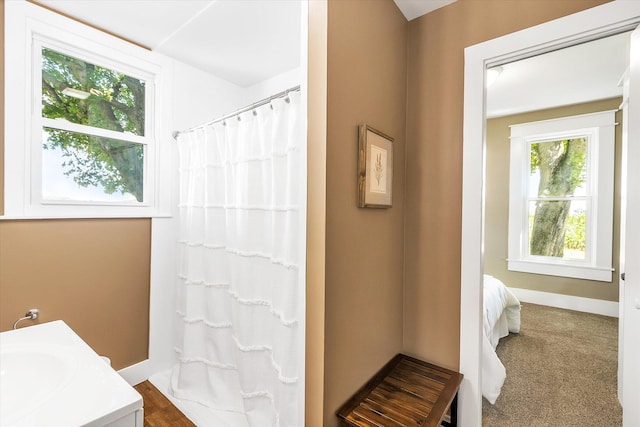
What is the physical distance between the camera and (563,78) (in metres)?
3.06

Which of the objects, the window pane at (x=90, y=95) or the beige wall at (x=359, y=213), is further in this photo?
the window pane at (x=90, y=95)

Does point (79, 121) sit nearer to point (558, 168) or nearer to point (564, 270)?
point (558, 168)

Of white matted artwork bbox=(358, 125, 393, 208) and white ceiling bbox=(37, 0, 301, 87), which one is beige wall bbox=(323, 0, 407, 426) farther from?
white ceiling bbox=(37, 0, 301, 87)

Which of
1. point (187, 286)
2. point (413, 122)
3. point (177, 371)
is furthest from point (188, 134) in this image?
point (177, 371)

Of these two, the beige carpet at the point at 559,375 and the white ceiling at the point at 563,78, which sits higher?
the white ceiling at the point at 563,78

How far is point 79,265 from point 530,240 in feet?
16.4

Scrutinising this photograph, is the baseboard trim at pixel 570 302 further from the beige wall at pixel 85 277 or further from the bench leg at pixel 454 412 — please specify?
the beige wall at pixel 85 277

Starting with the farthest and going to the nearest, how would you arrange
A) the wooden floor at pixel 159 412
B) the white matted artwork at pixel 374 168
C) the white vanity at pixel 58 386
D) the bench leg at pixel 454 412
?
1. the wooden floor at pixel 159 412
2. the bench leg at pixel 454 412
3. the white matted artwork at pixel 374 168
4. the white vanity at pixel 58 386

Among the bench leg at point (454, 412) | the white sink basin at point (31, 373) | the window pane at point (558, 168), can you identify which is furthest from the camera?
the window pane at point (558, 168)

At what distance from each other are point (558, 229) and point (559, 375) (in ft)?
7.61

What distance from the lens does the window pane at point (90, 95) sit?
1819mm

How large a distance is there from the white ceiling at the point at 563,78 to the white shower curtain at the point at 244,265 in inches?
82.8

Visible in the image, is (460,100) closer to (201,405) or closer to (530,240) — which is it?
(201,405)

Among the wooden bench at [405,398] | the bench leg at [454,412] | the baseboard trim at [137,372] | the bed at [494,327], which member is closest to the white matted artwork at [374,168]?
the wooden bench at [405,398]
